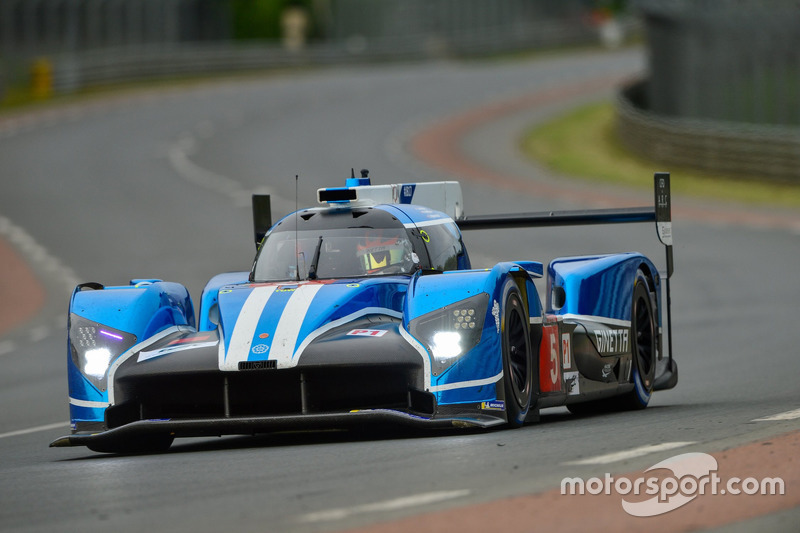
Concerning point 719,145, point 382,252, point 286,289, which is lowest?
point 719,145

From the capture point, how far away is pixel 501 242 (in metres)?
28.0

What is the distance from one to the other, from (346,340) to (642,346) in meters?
3.44

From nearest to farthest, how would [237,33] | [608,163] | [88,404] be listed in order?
[88,404] < [608,163] < [237,33]

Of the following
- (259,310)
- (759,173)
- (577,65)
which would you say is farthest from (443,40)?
(259,310)

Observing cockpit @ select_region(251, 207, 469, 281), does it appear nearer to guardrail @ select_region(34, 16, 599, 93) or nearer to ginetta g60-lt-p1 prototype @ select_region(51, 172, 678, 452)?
ginetta g60-lt-p1 prototype @ select_region(51, 172, 678, 452)

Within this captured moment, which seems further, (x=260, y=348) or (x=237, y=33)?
(x=237, y=33)

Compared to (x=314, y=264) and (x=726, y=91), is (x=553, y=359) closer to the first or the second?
(x=314, y=264)

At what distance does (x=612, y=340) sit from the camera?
10.5 m

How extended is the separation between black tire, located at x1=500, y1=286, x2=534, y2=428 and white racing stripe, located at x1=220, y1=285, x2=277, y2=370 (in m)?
1.40

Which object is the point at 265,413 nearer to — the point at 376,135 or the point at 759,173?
the point at 759,173

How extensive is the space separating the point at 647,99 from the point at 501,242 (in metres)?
20.1

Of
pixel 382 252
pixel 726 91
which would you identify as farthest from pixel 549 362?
pixel 726 91

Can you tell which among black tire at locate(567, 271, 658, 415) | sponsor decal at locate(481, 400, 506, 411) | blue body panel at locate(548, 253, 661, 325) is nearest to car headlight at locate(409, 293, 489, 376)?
sponsor decal at locate(481, 400, 506, 411)

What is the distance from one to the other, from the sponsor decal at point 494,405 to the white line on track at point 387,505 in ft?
7.09
